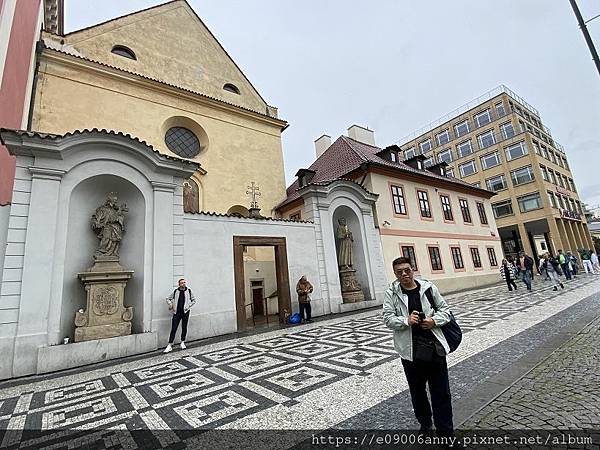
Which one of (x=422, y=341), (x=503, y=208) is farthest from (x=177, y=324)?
(x=503, y=208)

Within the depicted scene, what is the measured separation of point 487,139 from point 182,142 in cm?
3950

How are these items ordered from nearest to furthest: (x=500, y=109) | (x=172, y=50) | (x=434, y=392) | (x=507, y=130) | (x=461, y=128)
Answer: (x=434, y=392), (x=172, y=50), (x=507, y=130), (x=500, y=109), (x=461, y=128)

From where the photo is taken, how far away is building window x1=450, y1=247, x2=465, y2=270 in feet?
65.7

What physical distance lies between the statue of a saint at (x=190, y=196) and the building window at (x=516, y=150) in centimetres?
3845

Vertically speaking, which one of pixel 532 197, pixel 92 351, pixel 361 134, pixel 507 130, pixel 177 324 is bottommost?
pixel 92 351

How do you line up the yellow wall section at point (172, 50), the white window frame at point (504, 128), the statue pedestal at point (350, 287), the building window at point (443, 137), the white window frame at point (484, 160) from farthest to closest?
the building window at point (443, 137) < the white window frame at point (484, 160) < the white window frame at point (504, 128) < the yellow wall section at point (172, 50) < the statue pedestal at point (350, 287)

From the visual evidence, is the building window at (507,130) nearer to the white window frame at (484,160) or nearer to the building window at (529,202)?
the white window frame at (484,160)

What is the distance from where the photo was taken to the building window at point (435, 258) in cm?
Answer: 1848

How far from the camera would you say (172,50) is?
61.2ft

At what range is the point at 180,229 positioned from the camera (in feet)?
31.5

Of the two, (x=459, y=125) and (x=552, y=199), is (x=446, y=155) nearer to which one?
(x=459, y=125)

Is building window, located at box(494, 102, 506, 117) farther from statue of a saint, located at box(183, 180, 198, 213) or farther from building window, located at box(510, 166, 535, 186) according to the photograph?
statue of a saint, located at box(183, 180, 198, 213)

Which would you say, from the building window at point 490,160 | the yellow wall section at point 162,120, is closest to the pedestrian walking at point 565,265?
the yellow wall section at point 162,120

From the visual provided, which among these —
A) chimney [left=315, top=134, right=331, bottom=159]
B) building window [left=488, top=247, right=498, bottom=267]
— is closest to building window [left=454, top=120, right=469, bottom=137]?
building window [left=488, top=247, right=498, bottom=267]
